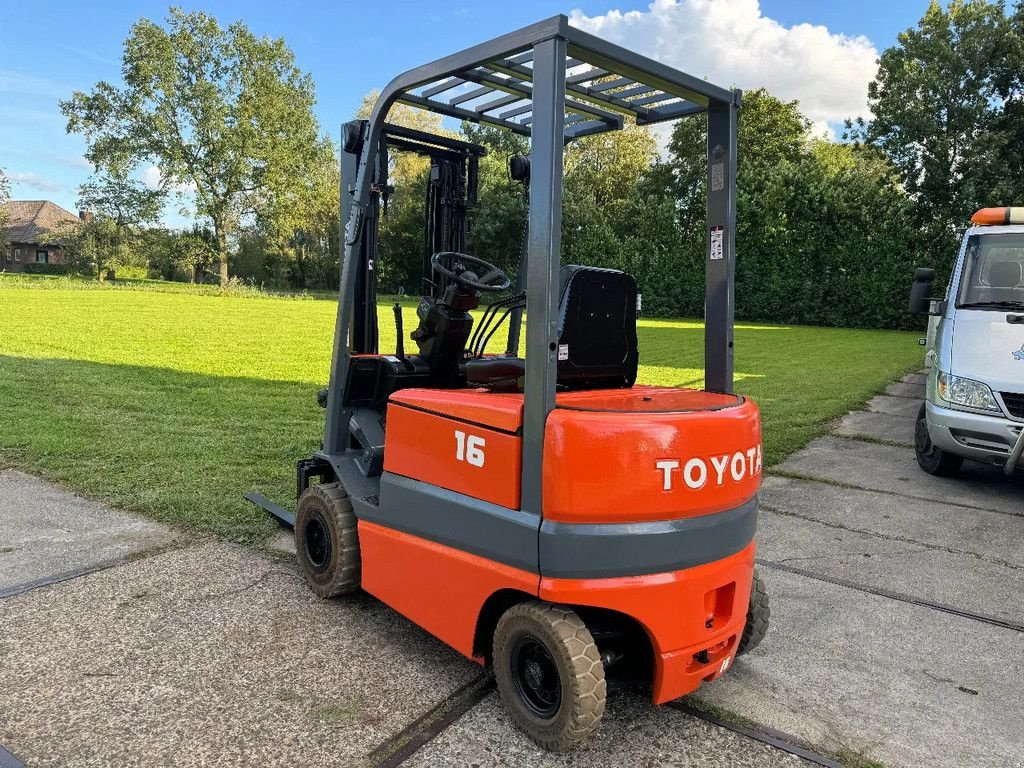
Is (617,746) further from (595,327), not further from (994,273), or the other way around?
(994,273)

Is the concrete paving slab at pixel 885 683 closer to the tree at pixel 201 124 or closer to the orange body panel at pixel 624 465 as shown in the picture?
the orange body panel at pixel 624 465

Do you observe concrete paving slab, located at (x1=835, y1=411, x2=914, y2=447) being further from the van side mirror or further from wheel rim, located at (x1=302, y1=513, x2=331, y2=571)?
wheel rim, located at (x1=302, y1=513, x2=331, y2=571)

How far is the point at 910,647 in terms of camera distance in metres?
3.53

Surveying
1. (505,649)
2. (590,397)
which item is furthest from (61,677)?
(590,397)

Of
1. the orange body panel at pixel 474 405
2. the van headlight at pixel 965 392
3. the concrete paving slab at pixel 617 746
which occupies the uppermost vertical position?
the orange body panel at pixel 474 405

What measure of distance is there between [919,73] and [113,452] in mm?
30715

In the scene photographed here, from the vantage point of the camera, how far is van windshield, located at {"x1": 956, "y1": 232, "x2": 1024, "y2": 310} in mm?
6504

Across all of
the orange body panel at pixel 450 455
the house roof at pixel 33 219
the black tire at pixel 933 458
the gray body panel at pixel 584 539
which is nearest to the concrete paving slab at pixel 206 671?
the gray body panel at pixel 584 539

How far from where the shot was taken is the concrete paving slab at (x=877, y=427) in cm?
862

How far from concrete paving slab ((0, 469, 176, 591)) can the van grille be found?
6056 millimetres

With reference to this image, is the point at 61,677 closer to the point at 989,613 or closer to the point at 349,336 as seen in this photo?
the point at 349,336

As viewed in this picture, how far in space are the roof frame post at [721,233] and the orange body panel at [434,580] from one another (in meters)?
1.29

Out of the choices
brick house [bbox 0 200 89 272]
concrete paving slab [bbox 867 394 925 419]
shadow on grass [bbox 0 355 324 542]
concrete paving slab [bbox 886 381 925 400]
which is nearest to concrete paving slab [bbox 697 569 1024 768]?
shadow on grass [bbox 0 355 324 542]

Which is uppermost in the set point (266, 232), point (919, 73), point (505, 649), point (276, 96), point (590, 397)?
point (276, 96)
